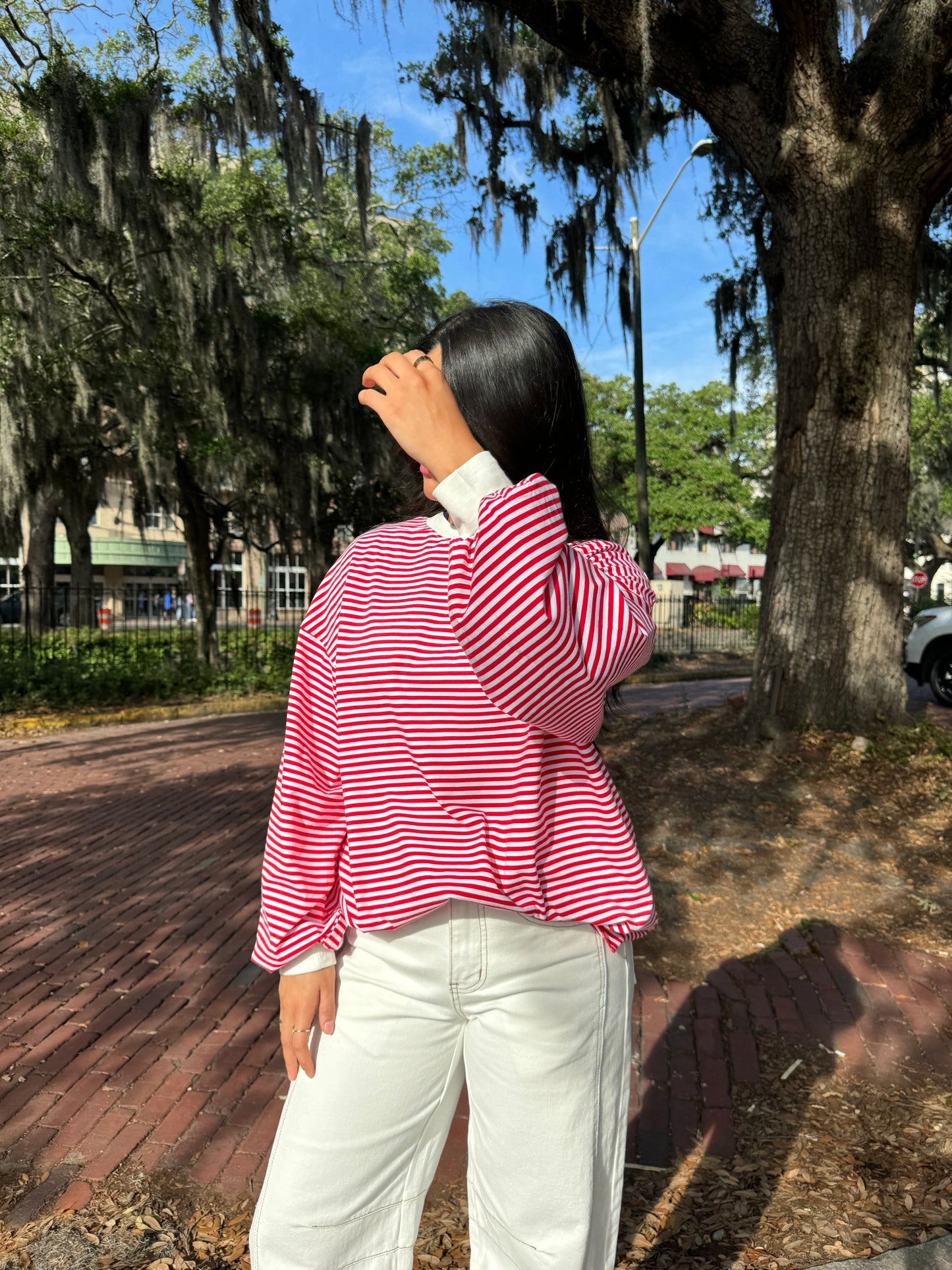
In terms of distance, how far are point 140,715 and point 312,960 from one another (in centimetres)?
1185

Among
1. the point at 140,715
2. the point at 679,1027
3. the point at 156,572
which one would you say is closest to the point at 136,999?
the point at 679,1027

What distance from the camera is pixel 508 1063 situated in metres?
1.28

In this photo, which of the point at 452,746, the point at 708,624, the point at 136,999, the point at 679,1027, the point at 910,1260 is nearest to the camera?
the point at 452,746

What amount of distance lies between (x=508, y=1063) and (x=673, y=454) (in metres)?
Result: 31.2

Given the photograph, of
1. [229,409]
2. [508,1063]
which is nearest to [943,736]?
[508,1063]

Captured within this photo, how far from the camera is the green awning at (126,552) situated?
42531mm

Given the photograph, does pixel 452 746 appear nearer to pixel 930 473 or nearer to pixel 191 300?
pixel 191 300

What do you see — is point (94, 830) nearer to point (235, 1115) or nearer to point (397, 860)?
point (235, 1115)

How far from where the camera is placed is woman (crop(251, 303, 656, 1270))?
125 cm

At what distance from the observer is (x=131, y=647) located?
14.1 metres

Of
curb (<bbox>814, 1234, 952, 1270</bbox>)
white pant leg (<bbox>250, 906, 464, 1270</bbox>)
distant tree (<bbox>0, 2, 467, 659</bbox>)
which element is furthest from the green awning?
white pant leg (<bbox>250, 906, 464, 1270</bbox>)

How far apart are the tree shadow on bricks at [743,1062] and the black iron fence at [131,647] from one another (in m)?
10.5

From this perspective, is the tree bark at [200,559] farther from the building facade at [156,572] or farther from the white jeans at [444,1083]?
the white jeans at [444,1083]

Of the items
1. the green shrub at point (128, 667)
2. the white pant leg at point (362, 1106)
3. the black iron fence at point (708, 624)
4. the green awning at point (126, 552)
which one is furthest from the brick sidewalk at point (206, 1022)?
the green awning at point (126, 552)
